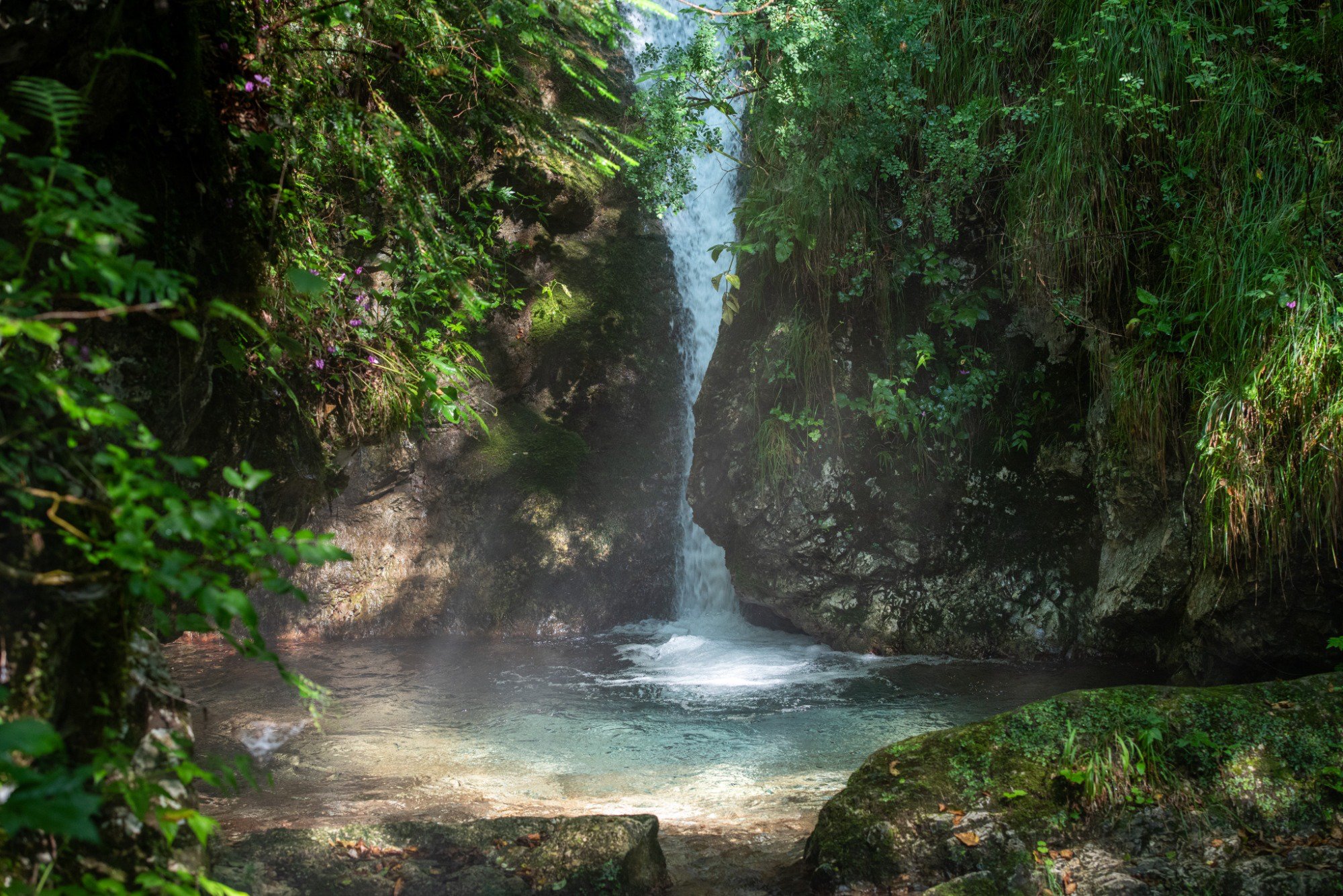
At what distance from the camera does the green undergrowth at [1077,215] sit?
406 cm

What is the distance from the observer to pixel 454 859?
293cm

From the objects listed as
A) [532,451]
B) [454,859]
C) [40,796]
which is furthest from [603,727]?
[40,796]

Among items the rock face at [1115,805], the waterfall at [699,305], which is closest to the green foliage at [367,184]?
the rock face at [1115,805]

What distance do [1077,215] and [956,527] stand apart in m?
2.45

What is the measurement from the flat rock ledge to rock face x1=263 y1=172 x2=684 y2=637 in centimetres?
497

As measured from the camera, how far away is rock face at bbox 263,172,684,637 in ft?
26.1

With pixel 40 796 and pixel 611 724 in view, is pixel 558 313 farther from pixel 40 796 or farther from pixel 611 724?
pixel 40 796

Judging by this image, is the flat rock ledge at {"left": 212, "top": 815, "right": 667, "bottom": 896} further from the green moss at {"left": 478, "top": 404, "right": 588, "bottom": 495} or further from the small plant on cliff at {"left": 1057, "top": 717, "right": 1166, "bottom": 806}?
the green moss at {"left": 478, "top": 404, "right": 588, "bottom": 495}

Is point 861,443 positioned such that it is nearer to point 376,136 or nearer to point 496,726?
point 496,726

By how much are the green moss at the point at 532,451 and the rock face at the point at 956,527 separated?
1.62 metres

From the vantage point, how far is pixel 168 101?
2.86m

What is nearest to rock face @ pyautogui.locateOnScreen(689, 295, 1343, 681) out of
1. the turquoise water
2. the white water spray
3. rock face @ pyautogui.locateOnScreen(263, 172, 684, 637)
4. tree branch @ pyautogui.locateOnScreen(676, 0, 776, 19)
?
the turquoise water

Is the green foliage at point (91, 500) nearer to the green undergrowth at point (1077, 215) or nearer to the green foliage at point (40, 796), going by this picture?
the green foliage at point (40, 796)

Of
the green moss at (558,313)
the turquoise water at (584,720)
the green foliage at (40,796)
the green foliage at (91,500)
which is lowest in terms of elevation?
the turquoise water at (584,720)
